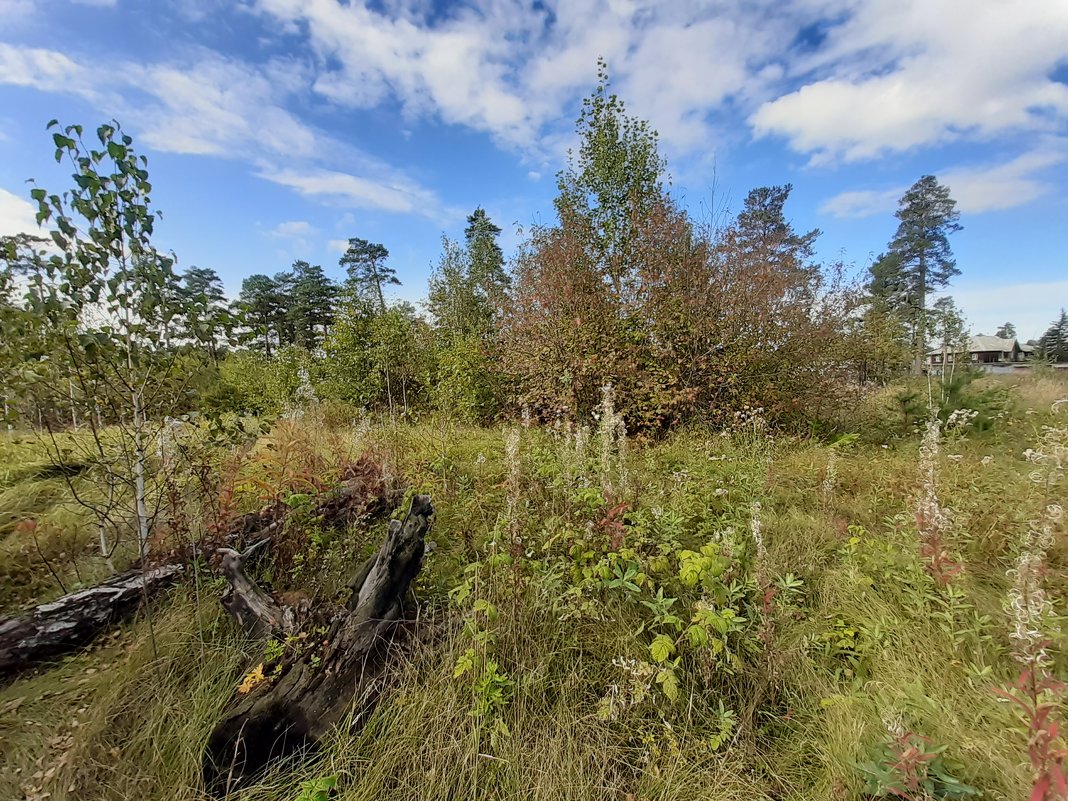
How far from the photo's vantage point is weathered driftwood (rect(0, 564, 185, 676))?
1.93 metres

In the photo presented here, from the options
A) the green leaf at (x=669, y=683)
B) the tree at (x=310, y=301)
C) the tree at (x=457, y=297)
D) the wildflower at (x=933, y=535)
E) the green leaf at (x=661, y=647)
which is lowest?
the green leaf at (x=669, y=683)

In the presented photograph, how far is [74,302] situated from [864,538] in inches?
182

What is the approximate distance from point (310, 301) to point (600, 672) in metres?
29.9

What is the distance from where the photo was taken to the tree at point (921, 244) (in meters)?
26.4

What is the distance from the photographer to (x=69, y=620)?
205cm

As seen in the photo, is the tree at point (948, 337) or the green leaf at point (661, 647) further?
the tree at point (948, 337)

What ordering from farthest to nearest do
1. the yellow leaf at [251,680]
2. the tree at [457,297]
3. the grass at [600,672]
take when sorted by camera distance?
the tree at [457,297] < the yellow leaf at [251,680] < the grass at [600,672]

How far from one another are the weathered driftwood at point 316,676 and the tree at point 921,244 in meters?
33.9

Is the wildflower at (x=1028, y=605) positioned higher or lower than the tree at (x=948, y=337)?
lower

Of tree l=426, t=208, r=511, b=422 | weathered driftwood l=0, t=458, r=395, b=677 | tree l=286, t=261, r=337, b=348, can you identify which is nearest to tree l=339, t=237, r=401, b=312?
tree l=286, t=261, r=337, b=348

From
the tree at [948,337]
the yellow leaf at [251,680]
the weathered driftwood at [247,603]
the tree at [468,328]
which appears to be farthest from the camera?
the tree at [468,328]

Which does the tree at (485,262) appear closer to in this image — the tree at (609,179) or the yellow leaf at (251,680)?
the tree at (609,179)

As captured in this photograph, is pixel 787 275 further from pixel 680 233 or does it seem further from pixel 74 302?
pixel 74 302

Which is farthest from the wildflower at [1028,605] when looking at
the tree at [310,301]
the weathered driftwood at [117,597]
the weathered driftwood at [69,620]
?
the tree at [310,301]
